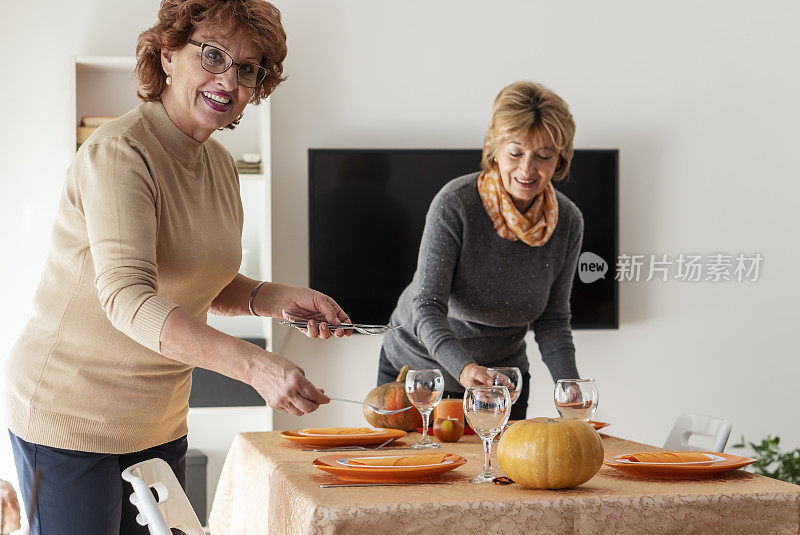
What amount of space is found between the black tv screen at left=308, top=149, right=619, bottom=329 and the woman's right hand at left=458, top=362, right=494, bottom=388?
1.71 metres

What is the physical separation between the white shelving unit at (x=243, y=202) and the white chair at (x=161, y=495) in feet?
6.44

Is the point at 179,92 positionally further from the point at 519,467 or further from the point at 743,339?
the point at 743,339

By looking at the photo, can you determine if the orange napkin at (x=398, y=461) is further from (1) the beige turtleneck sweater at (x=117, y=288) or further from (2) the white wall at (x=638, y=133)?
(2) the white wall at (x=638, y=133)

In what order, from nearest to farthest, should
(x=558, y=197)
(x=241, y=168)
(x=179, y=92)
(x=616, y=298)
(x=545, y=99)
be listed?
1. (x=179, y=92)
2. (x=545, y=99)
3. (x=558, y=197)
4. (x=241, y=168)
5. (x=616, y=298)

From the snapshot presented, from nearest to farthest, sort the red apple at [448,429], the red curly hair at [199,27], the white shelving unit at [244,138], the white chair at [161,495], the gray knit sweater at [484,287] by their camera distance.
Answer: the white chair at [161,495]
the red curly hair at [199,27]
the red apple at [448,429]
the gray knit sweater at [484,287]
the white shelving unit at [244,138]

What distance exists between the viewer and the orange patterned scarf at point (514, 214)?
2.31 meters

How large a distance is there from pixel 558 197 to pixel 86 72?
2.00 meters

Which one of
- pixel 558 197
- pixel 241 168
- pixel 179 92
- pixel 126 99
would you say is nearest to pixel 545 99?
pixel 558 197

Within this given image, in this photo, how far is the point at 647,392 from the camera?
4.02 meters

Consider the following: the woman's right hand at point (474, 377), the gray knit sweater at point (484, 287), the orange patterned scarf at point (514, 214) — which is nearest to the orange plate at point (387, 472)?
the woman's right hand at point (474, 377)

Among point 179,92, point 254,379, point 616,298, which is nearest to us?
point 254,379

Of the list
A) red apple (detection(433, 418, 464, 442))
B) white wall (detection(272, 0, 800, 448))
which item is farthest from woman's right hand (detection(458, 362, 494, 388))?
white wall (detection(272, 0, 800, 448))

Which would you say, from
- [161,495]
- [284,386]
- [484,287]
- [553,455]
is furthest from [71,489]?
[484,287]

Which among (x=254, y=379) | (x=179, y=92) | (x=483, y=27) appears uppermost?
(x=483, y=27)
